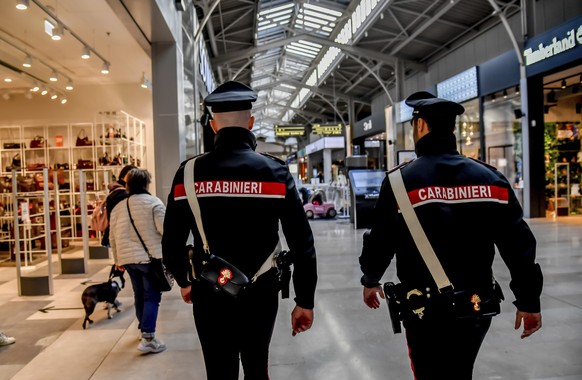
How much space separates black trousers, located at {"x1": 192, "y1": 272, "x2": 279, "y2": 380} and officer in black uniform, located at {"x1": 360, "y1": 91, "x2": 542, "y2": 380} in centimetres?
59

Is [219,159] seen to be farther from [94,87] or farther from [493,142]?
[493,142]

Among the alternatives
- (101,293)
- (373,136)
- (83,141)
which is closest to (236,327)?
(101,293)

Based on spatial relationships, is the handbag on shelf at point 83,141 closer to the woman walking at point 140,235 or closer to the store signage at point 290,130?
the woman walking at point 140,235

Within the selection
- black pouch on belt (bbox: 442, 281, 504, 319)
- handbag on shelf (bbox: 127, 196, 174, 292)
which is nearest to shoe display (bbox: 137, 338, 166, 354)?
handbag on shelf (bbox: 127, 196, 174, 292)

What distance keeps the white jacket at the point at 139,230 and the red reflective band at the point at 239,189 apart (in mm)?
2289

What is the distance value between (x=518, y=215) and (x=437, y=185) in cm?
39

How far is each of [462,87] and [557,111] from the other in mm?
3090

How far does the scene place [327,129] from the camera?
30.2 meters

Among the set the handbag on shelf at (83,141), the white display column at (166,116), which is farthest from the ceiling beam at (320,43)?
the white display column at (166,116)

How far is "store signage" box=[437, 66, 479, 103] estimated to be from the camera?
52.0ft

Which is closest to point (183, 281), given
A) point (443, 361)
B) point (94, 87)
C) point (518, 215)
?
point (443, 361)

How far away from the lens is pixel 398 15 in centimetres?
1720

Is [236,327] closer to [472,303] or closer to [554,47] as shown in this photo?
[472,303]

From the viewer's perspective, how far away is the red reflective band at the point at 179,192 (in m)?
2.10
